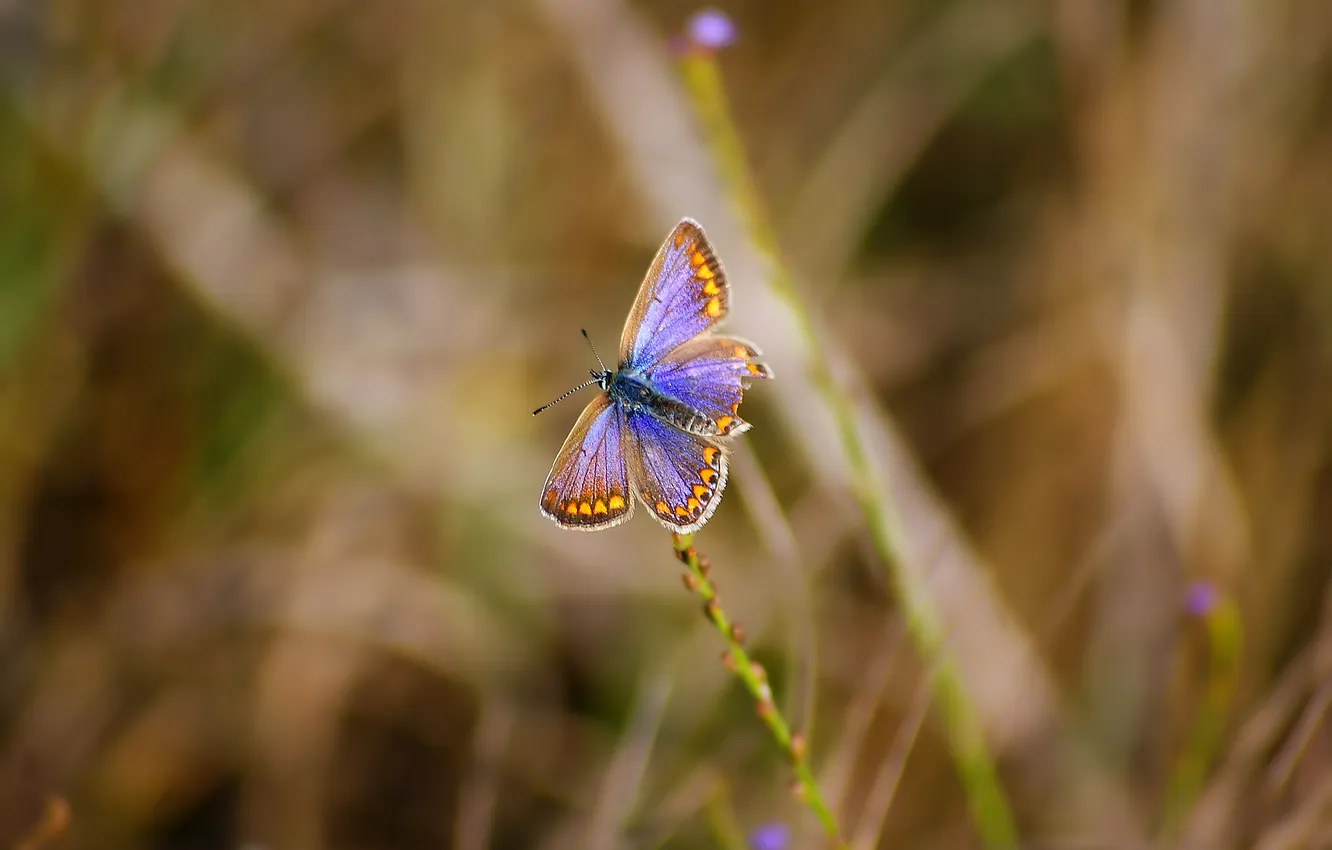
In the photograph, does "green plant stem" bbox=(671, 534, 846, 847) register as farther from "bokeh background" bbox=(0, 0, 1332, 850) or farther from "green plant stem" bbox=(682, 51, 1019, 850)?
"bokeh background" bbox=(0, 0, 1332, 850)

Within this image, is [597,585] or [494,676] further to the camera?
[597,585]

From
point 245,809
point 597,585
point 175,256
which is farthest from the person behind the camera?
point 597,585

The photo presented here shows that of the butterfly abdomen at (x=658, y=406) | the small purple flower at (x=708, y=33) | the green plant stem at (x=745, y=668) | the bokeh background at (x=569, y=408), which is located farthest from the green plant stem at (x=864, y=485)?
the bokeh background at (x=569, y=408)

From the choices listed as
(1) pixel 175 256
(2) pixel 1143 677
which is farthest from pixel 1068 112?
(1) pixel 175 256

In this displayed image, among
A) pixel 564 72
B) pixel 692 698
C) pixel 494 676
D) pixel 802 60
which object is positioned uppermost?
pixel 564 72

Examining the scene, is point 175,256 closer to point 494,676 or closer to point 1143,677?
point 494,676

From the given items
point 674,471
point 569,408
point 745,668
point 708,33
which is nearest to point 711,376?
point 674,471

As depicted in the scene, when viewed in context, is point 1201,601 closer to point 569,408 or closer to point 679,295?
point 679,295
